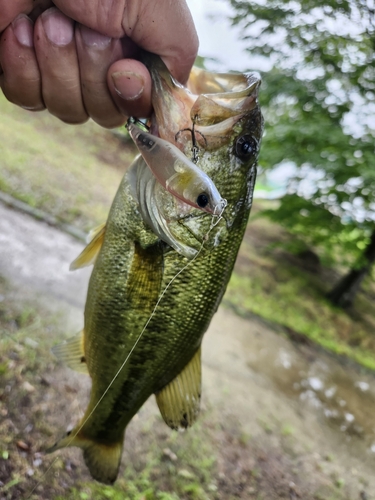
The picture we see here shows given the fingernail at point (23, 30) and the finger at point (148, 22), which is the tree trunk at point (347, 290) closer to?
the finger at point (148, 22)

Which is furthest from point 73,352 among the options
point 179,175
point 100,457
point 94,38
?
point 94,38

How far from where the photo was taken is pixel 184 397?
1.86 meters

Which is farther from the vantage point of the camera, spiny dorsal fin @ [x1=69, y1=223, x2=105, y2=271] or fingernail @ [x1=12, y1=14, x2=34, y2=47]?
→ spiny dorsal fin @ [x1=69, y1=223, x2=105, y2=271]

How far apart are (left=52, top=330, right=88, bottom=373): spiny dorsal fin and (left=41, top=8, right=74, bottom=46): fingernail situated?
1.30 meters

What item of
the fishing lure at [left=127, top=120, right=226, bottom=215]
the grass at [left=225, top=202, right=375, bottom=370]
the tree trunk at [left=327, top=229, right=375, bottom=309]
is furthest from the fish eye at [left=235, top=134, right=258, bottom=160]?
the tree trunk at [left=327, top=229, right=375, bottom=309]

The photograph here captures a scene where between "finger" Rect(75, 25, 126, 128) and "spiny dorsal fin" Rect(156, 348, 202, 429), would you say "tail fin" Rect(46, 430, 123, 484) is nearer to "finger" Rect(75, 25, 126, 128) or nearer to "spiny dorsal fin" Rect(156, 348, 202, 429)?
"spiny dorsal fin" Rect(156, 348, 202, 429)

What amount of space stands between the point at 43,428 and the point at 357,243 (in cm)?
722

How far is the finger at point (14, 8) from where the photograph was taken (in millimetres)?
1436

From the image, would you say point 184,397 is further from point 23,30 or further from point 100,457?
point 23,30

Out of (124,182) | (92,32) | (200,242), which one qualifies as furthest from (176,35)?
(200,242)

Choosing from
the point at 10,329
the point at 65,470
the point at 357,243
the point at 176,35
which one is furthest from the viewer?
the point at 357,243

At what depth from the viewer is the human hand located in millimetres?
1438

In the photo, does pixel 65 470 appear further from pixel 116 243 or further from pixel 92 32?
pixel 92 32

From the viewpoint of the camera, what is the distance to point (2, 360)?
10.1 feet
